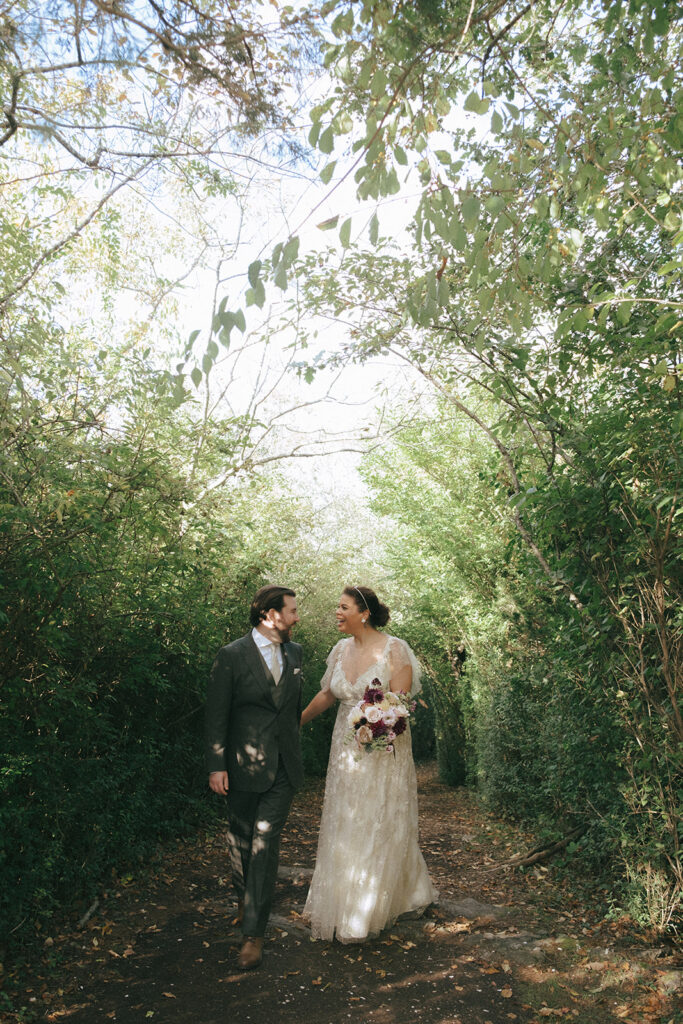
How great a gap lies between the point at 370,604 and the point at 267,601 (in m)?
0.74

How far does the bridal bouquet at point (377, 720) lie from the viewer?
5043mm

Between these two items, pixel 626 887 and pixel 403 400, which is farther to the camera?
pixel 403 400

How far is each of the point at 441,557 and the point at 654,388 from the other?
334 inches

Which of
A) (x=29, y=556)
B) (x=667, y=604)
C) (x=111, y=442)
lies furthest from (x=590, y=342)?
(x=29, y=556)

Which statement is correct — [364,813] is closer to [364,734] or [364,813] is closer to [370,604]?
[364,734]

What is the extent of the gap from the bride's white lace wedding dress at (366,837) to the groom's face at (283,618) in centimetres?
62

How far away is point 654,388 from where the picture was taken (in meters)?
4.57

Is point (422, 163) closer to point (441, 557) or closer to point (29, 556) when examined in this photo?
point (29, 556)

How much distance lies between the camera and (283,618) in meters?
5.02

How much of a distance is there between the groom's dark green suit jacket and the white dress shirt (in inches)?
2.1

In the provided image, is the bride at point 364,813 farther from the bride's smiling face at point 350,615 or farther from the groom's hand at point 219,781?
the groom's hand at point 219,781

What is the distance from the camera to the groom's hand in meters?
4.54

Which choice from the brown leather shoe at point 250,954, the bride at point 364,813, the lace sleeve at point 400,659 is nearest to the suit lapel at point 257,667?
the bride at point 364,813

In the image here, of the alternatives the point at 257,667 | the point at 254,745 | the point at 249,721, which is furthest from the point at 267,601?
the point at 254,745
